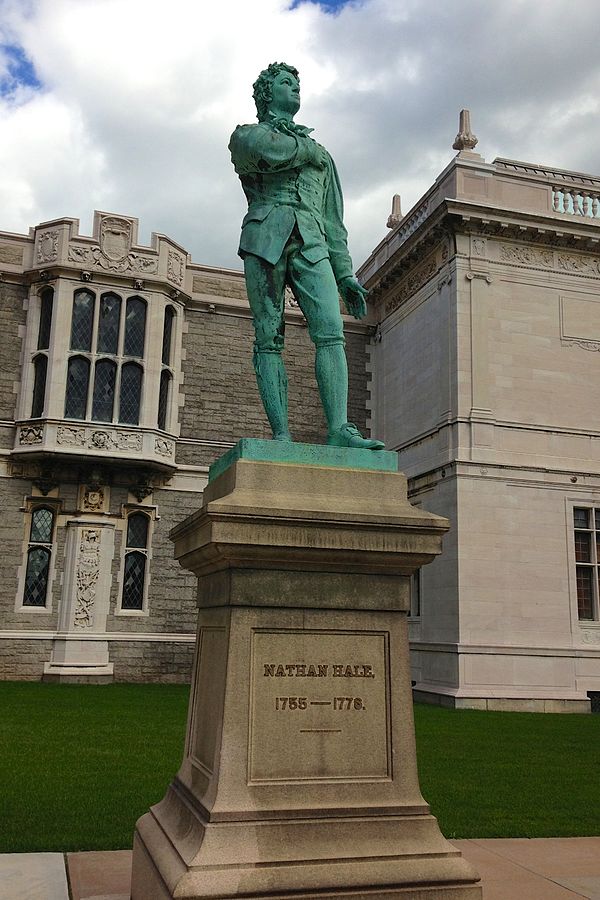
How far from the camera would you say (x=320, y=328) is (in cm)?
471

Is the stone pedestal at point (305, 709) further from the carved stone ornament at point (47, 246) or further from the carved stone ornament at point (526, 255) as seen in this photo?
the carved stone ornament at point (47, 246)

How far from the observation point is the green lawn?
5875 millimetres

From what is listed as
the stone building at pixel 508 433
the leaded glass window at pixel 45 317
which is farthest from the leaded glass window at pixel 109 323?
the stone building at pixel 508 433

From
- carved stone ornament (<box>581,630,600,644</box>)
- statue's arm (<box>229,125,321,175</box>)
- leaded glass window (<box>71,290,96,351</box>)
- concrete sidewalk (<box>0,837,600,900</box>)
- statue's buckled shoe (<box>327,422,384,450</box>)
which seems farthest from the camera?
leaded glass window (<box>71,290,96,351</box>)

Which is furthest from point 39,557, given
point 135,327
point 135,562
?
point 135,327

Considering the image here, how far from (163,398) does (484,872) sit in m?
17.3

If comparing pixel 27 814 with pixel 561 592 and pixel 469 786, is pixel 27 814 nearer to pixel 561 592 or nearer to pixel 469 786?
pixel 469 786

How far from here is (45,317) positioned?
802 inches

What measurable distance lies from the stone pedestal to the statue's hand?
1424 mm

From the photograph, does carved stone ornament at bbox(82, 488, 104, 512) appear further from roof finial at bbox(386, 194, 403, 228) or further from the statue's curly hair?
the statue's curly hair

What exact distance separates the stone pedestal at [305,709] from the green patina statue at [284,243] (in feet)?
2.61

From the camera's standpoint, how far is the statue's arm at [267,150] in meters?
4.68

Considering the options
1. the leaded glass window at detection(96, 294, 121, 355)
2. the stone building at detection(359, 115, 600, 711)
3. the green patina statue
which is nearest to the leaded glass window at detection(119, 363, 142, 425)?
the leaded glass window at detection(96, 294, 121, 355)

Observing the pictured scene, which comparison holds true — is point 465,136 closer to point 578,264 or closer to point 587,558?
point 578,264
